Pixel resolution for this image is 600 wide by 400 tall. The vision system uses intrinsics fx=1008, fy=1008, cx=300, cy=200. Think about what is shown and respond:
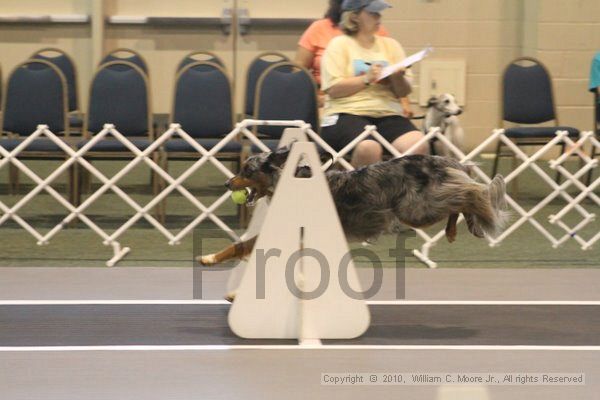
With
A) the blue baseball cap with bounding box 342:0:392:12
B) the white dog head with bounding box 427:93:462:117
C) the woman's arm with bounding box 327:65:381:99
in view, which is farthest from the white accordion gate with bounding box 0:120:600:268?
the white dog head with bounding box 427:93:462:117

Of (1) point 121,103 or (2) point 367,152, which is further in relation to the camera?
(1) point 121,103

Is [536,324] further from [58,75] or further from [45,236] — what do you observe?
[58,75]

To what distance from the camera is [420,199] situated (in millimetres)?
3914

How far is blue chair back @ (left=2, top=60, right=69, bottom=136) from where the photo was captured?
6047mm

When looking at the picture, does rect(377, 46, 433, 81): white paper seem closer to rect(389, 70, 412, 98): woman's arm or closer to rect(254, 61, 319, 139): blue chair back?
rect(389, 70, 412, 98): woman's arm

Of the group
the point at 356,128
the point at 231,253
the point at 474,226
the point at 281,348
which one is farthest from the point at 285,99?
the point at 281,348

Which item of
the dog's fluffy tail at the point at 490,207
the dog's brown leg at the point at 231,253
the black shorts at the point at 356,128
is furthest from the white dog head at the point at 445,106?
the dog's brown leg at the point at 231,253

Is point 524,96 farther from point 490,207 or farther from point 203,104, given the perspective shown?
point 490,207

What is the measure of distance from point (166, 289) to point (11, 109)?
2.11 m

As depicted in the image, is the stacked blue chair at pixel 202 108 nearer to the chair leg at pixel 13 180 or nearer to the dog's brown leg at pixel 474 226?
the chair leg at pixel 13 180

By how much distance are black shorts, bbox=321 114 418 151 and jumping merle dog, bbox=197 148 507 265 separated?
5.00ft

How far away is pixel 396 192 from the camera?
392 centimetres

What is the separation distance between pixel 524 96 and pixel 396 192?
356cm
